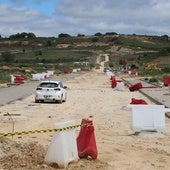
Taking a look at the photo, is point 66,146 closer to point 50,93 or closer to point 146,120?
point 146,120

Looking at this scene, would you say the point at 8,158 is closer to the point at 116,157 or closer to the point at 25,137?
the point at 116,157

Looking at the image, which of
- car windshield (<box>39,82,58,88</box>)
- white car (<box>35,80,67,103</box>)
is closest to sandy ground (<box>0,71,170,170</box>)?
white car (<box>35,80,67,103</box>)

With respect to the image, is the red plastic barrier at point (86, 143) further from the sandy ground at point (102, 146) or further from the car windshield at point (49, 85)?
the car windshield at point (49, 85)

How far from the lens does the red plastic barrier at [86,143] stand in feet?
40.4

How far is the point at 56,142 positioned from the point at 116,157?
229 centimetres

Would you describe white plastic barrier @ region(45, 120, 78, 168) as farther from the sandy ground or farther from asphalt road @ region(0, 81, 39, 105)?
asphalt road @ region(0, 81, 39, 105)

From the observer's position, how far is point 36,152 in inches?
477

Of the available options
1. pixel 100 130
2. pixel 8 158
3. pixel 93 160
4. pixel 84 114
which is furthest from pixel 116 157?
pixel 84 114

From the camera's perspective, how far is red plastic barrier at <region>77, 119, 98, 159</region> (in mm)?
12305

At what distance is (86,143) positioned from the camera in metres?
12.5

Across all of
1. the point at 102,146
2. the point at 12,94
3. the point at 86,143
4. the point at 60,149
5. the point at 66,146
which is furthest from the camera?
the point at 12,94

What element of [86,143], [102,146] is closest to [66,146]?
[86,143]

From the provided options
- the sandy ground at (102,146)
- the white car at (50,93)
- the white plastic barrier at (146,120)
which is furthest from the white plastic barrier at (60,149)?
the white car at (50,93)

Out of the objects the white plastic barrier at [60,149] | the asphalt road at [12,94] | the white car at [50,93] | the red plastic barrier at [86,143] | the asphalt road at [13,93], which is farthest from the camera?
the asphalt road at [13,93]
